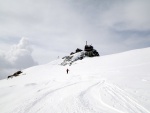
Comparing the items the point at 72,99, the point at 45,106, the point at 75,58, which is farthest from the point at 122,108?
the point at 75,58

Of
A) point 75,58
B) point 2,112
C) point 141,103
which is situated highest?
point 75,58

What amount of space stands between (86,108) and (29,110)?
3.19 metres

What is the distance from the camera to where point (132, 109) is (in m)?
6.91

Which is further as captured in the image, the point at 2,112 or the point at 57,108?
the point at 2,112

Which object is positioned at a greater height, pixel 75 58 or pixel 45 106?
pixel 75 58

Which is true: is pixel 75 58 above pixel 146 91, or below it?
above

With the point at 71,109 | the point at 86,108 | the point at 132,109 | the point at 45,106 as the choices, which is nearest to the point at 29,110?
the point at 45,106

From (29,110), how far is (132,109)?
5513mm

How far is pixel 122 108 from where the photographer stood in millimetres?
7086

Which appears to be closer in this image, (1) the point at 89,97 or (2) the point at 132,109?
(2) the point at 132,109

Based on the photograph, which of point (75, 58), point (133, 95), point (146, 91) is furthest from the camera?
point (75, 58)

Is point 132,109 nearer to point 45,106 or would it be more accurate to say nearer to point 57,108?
point 57,108

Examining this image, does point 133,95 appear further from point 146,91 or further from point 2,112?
point 2,112

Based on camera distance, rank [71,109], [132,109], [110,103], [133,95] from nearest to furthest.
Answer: [132,109], [71,109], [110,103], [133,95]
